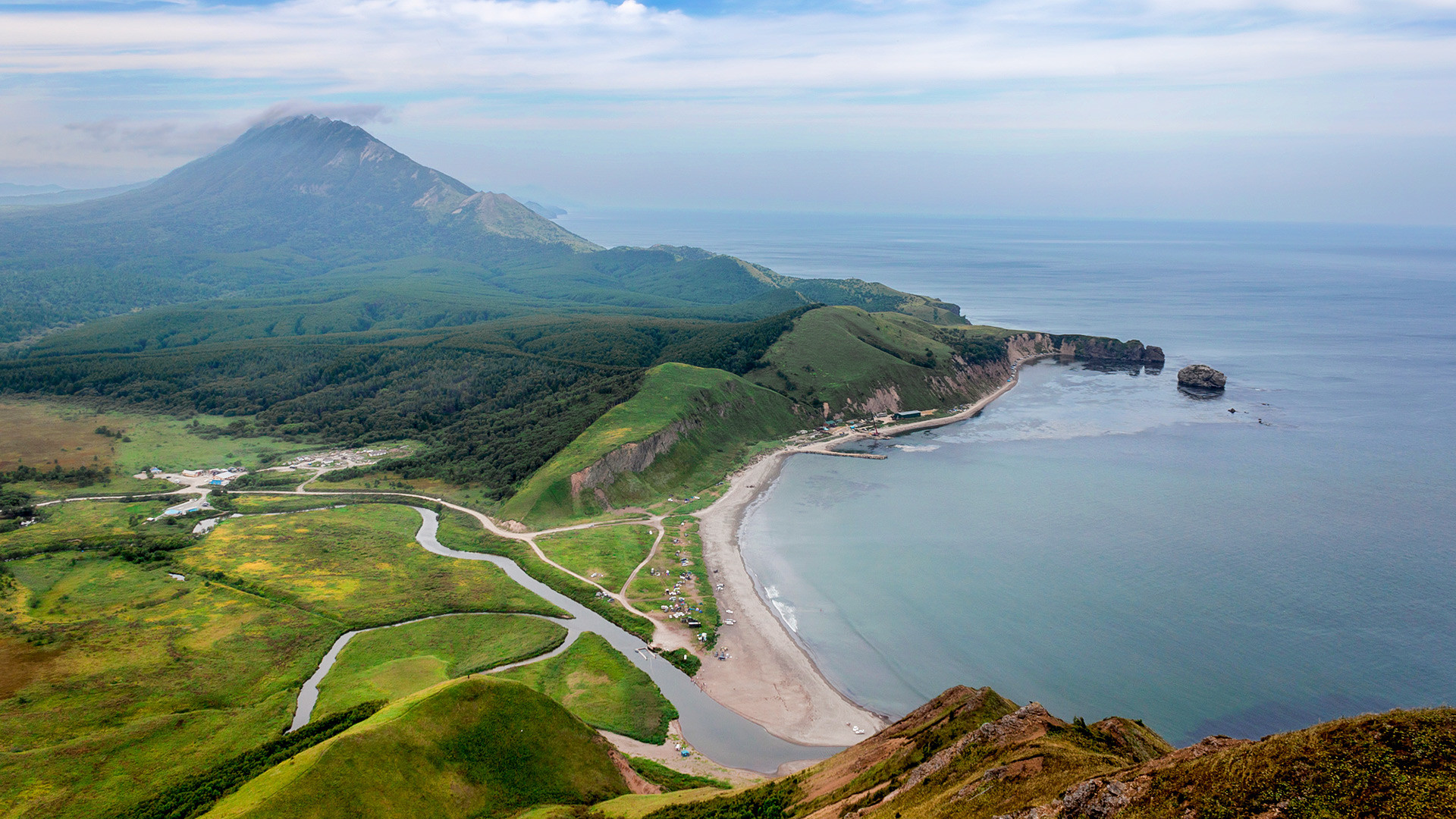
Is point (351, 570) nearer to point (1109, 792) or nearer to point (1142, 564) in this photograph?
point (1109, 792)

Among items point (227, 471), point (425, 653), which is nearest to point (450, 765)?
point (425, 653)

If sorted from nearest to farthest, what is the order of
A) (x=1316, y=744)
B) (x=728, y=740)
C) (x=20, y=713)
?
1. (x=1316, y=744)
2. (x=20, y=713)
3. (x=728, y=740)

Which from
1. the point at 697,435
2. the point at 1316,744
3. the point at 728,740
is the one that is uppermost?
the point at 1316,744

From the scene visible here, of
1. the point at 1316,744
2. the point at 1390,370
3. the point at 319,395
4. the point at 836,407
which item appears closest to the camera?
the point at 1316,744

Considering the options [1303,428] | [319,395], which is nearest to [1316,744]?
[1303,428]

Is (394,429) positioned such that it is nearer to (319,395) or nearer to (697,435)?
(319,395)

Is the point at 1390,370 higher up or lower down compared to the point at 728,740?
higher up
